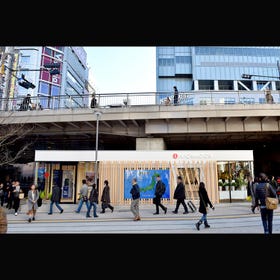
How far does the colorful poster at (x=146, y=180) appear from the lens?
48.4 feet

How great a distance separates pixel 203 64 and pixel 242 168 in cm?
4987

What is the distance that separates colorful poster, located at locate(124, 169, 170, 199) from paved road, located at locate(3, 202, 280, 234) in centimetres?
299

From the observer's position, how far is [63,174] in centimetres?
1658

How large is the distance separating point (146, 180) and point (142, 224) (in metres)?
5.65

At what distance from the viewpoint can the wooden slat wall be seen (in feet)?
48.5

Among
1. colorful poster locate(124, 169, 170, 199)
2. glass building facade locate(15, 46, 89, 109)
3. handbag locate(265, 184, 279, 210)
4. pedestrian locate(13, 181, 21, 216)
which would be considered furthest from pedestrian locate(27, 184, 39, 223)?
glass building facade locate(15, 46, 89, 109)

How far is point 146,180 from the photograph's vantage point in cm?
1496

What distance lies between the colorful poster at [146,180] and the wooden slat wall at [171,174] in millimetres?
233

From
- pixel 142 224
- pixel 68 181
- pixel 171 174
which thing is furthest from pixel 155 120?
pixel 142 224

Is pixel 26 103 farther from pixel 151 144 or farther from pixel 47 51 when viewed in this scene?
pixel 47 51

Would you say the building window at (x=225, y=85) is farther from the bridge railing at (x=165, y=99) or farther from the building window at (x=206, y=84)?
the bridge railing at (x=165, y=99)

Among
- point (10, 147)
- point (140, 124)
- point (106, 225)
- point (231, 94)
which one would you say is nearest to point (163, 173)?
point (140, 124)

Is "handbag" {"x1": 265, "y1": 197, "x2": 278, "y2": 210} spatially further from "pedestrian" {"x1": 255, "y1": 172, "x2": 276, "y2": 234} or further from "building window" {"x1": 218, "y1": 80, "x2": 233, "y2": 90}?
"building window" {"x1": 218, "y1": 80, "x2": 233, "y2": 90}

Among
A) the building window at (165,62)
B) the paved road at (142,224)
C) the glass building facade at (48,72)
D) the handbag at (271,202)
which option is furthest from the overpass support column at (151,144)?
the building window at (165,62)
